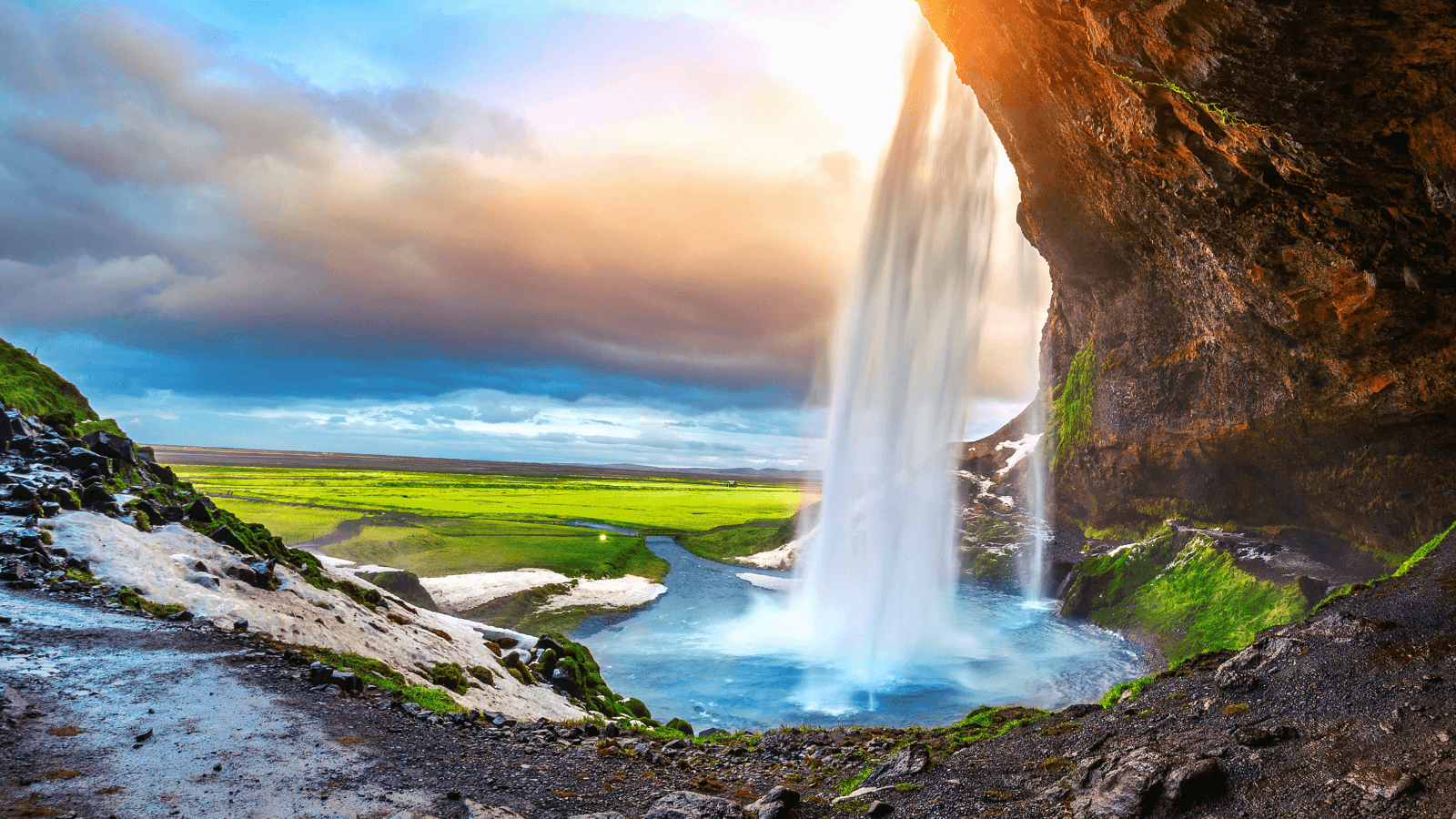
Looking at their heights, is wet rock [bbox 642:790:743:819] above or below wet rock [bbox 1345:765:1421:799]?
below

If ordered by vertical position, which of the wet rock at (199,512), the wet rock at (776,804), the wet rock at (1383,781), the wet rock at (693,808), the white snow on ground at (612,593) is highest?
the wet rock at (199,512)

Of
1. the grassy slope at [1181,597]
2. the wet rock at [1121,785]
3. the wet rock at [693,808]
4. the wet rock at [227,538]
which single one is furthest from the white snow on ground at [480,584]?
the grassy slope at [1181,597]

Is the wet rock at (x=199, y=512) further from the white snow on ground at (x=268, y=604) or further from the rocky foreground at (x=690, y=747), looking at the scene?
the rocky foreground at (x=690, y=747)

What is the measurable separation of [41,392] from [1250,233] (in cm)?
4504

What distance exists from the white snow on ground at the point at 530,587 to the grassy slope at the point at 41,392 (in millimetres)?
17741

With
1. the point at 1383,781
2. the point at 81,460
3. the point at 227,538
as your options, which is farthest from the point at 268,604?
the point at 1383,781

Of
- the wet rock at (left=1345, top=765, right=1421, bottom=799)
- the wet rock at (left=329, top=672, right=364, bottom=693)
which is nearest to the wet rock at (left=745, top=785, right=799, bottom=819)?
the wet rock at (left=1345, top=765, right=1421, bottom=799)

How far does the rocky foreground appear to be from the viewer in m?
7.45

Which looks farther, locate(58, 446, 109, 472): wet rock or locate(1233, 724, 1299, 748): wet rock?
locate(58, 446, 109, 472): wet rock

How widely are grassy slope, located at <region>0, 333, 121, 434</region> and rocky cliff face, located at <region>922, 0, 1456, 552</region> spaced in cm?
3572

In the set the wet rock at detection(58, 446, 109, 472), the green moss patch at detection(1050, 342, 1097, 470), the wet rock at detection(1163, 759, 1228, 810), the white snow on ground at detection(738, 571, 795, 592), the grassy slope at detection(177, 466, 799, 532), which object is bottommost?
the grassy slope at detection(177, 466, 799, 532)

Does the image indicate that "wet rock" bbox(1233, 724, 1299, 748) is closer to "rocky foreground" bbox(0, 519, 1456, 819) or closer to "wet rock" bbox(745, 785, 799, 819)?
"rocky foreground" bbox(0, 519, 1456, 819)

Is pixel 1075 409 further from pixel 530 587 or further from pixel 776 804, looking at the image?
pixel 776 804

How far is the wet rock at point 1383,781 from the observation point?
6.91 metres
